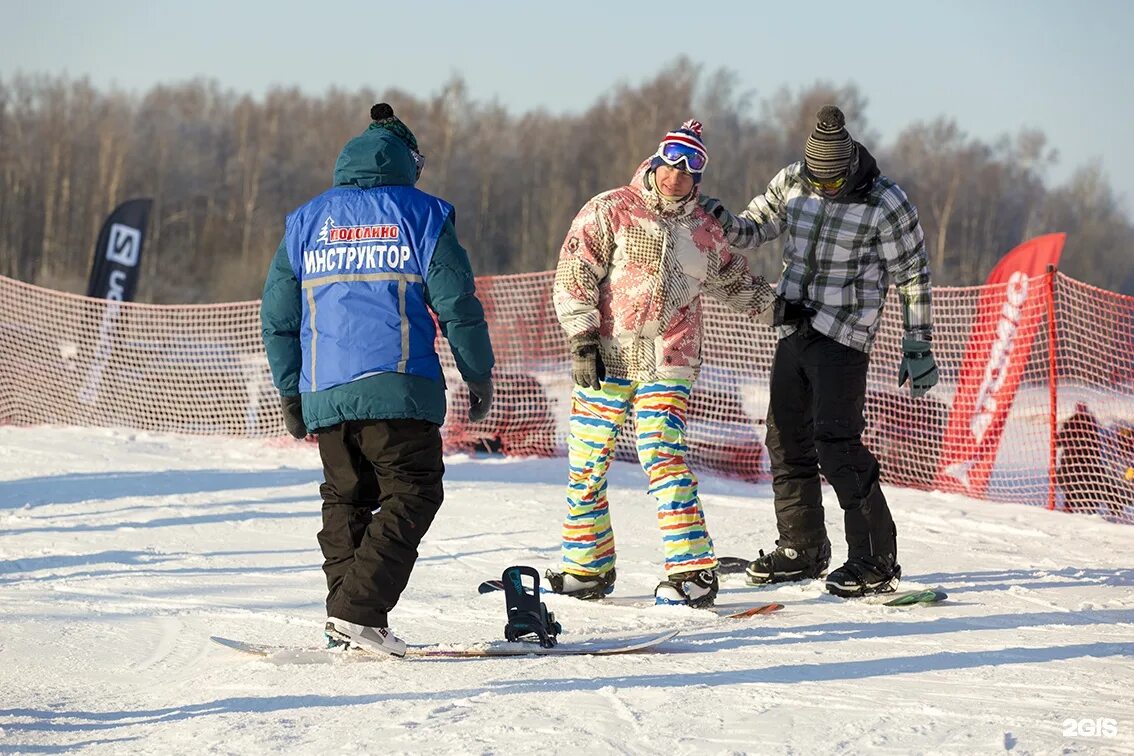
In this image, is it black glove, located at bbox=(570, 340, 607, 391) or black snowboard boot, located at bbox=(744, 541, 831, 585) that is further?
black snowboard boot, located at bbox=(744, 541, 831, 585)

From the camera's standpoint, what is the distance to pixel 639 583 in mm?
5660

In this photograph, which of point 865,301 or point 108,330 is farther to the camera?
point 108,330

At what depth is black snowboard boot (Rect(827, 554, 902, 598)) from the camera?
533cm

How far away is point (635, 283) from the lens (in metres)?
5.04

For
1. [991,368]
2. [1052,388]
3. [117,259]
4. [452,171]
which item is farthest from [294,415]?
[452,171]

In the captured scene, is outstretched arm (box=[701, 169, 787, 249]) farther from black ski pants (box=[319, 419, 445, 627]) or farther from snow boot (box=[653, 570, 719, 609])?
black ski pants (box=[319, 419, 445, 627])

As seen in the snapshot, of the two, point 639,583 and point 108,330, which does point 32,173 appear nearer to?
point 108,330

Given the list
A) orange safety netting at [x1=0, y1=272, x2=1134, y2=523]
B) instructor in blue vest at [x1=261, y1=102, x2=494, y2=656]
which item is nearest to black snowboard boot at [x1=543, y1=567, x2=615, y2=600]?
instructor in blue vest at [x1=261, y1=102, x2=494, y2=656]

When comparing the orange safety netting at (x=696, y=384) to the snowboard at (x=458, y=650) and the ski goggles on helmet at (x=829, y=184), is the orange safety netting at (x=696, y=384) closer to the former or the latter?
the ski goggles on helmet at (x=829, y=184)

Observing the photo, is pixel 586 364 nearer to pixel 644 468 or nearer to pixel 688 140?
pixel 644 468

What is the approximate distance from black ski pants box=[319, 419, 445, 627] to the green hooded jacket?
0.22ft

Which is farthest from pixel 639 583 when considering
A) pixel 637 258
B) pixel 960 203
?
pixel 960 203

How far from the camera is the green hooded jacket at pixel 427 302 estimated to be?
4.02 m

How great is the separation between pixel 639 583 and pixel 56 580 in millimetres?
2437
